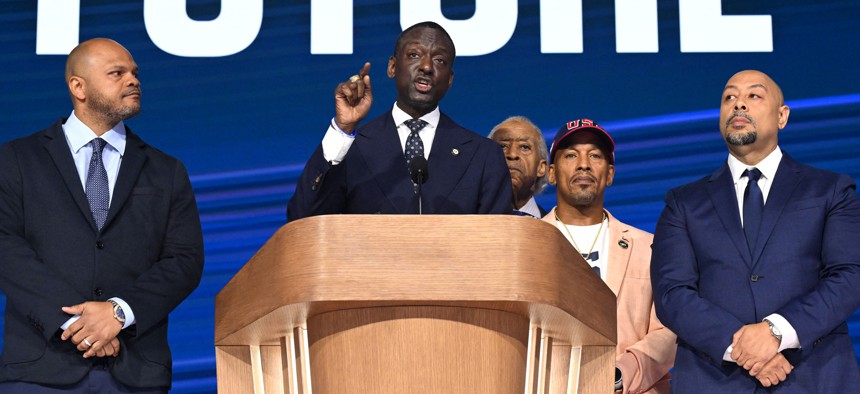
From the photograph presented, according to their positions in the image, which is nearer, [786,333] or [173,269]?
[786,333]

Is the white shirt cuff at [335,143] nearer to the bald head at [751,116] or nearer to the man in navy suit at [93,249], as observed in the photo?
the man in navy suit at [93,249]

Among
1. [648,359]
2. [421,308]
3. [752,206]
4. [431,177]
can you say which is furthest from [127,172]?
[752,206]

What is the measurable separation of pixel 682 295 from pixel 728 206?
317 mm

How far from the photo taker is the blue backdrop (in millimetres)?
4730

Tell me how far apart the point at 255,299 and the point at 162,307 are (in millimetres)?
910

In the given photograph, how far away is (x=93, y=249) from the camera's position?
3.19 m

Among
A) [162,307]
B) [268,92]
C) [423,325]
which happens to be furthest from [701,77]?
[423,325]

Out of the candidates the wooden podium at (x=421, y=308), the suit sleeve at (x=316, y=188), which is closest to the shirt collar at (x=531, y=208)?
the suit sleeve at (x=316, y=188)

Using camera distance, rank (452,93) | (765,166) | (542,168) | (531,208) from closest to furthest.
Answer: (765,166) < (531,208) < (542,168) < (452,93)

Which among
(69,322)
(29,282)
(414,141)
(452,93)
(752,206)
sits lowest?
(69,322)

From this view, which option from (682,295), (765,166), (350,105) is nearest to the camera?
(350,105)

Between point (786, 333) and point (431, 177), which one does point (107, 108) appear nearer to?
point (431, 177)

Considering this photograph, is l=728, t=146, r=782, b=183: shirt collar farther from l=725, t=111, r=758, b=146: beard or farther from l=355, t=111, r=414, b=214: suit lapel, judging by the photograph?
l=355, t=111, r=414, b=214: suit lapel

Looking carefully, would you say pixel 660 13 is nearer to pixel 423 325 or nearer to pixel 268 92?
pixel 268 92
